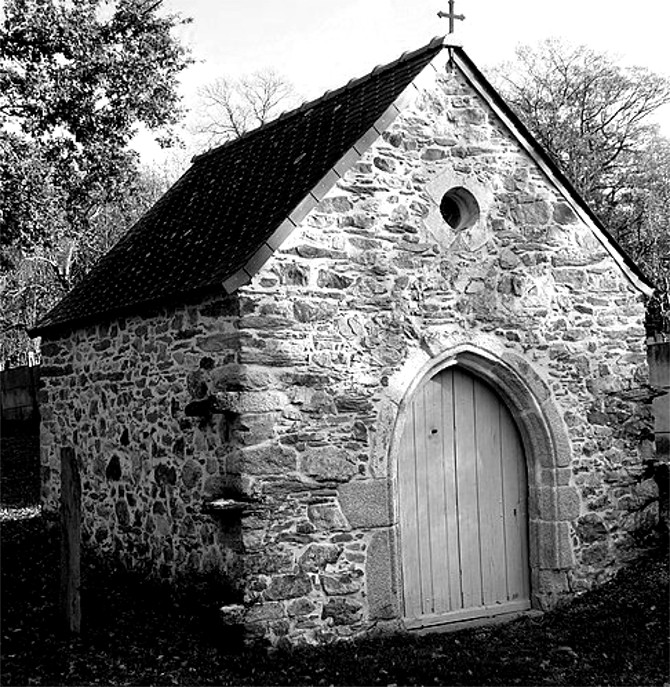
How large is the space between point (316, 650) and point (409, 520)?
1583 mm

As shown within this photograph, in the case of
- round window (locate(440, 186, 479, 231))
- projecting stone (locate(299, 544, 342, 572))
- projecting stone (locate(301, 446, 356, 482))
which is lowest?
projecting stone (locate(299, 544, 342, 572))

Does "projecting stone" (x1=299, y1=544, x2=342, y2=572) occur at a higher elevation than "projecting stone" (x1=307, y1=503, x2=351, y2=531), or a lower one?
lower

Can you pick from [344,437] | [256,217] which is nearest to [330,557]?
[344,437]

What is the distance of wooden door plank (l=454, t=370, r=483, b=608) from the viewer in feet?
31.4

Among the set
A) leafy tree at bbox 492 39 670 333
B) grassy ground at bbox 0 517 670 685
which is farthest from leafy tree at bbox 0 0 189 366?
leafy tree at bbox 492 39 670 333

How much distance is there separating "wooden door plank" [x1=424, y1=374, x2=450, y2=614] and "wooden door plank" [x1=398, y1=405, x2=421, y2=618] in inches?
7.0

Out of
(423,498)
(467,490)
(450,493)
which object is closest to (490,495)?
(467,490)

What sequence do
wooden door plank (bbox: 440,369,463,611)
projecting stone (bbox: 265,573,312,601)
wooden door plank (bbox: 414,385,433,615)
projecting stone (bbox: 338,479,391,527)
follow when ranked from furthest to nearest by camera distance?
wooden door plank (bbox: 440,369,463,611) < wooden door plank (bbox: 414,385,433,615) < projecting stone (bbox: 338,479,391,527) < projecting stone (bbox: 265,573,312,601)

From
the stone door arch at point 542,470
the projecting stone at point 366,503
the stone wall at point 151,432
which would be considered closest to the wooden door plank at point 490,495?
the stone door arch at point 542,470

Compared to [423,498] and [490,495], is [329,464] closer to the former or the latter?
[423,498]

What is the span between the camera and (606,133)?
95.3 ft

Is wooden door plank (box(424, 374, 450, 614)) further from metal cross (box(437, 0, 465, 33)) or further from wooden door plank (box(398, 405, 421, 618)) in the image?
metal cross (box(437, 0, 465, 33))

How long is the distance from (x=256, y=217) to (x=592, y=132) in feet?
71.8

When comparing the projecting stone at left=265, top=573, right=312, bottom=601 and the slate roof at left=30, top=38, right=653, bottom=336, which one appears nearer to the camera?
the projecting stone at left=265, top=573, right=312, bottom=601
